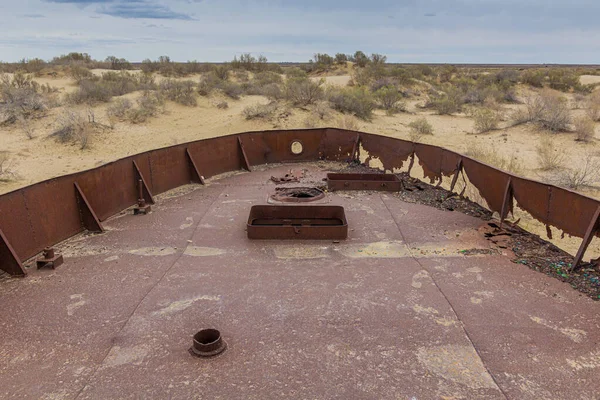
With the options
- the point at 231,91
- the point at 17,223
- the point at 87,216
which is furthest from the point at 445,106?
the point at 17,223

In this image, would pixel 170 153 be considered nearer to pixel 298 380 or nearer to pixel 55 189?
pixel 55 189

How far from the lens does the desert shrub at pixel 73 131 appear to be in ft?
47.7

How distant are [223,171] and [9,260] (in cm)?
568

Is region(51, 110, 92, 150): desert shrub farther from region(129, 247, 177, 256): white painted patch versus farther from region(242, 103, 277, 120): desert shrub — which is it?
region(129, 247, 177, 256): white painted patch

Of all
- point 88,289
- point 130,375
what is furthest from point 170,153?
point 130,375

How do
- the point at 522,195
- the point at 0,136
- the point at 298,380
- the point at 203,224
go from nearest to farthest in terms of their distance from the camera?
the point at 298,380, the point at 522,195, the point at 203,224, the point at 0,136

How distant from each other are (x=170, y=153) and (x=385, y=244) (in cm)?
490

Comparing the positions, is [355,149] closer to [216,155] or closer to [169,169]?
[216,155]

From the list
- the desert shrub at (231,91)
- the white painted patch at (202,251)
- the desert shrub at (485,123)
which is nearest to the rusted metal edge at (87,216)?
the white painted patch at (202,251)

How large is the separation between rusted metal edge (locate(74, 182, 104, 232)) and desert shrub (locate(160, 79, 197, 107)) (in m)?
15.4

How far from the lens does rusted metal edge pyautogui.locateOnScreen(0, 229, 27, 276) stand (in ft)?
16.0

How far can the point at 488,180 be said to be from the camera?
281 inches

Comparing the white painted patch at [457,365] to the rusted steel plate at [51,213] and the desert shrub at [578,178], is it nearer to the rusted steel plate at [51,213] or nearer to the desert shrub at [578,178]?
the rusted steel plate at [51,213]

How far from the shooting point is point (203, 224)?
22.2 feet
